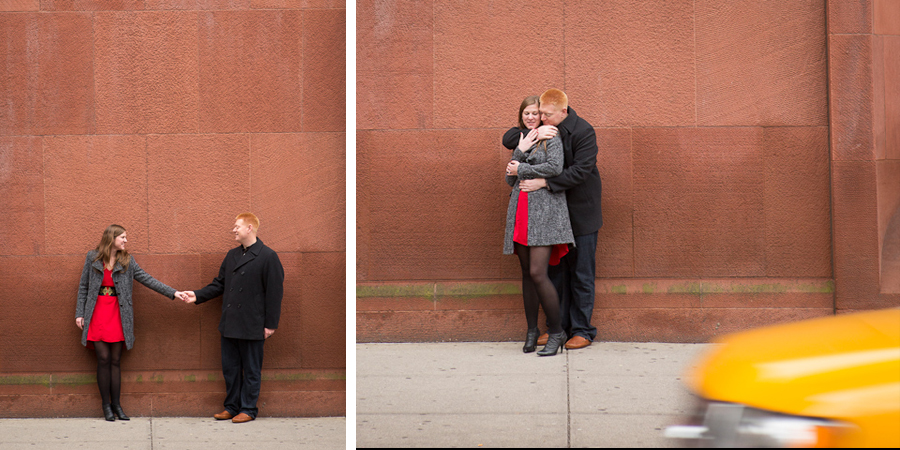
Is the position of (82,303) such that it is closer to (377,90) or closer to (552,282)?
(377,90)

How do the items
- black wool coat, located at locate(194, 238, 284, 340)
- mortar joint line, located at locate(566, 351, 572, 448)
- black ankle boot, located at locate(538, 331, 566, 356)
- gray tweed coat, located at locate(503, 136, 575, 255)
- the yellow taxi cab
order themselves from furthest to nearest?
black wool coat, located at locate(194, 238, 284, 340)
black ankle boot, located at locate(538, 331, 566, 356)
gray tweed coat, located at locate(503, 136, 575, 255)
mortar joint line, located at locate(566, 351, 572, 448)
the yellow taxi cab

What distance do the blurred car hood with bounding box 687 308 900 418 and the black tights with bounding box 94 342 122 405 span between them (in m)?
5.45

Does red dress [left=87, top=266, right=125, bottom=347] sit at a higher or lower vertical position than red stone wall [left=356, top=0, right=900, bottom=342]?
lower

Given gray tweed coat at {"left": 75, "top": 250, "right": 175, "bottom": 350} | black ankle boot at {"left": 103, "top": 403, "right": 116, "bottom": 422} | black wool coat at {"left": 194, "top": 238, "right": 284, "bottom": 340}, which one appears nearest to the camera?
black wool coat at {"left": 194, "top": 238, "right": 284, "bottom": 340}

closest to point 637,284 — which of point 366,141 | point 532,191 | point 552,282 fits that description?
point 552,282

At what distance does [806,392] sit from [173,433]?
217 inches

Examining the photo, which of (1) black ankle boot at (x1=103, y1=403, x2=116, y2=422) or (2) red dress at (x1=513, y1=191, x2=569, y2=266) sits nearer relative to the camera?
(2) red dress at (x1=513, y1=191, x2=569, y2=266)

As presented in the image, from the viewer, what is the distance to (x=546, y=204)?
5660 millimetres

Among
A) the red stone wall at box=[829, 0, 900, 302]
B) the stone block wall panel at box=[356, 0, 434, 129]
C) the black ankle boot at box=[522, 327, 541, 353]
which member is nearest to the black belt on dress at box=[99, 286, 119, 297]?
the stone block wall panel at box=[356, 0, 434, 129]

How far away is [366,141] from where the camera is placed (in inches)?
265

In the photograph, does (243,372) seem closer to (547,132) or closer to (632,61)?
(547,132)

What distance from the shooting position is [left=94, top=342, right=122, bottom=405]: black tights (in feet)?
21.0

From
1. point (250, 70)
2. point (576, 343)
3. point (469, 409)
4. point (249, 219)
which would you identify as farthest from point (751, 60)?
point (249, 219)

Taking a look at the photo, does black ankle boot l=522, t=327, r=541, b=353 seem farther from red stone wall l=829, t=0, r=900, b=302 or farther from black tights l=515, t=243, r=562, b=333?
red stone wall l=829, t=0, r=900, b=302
